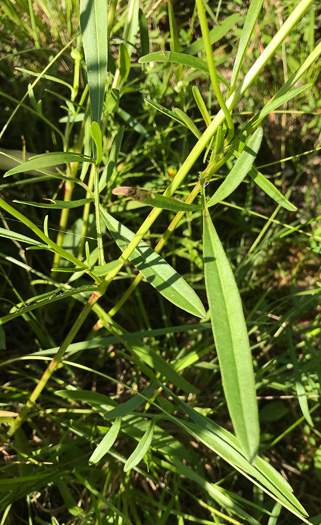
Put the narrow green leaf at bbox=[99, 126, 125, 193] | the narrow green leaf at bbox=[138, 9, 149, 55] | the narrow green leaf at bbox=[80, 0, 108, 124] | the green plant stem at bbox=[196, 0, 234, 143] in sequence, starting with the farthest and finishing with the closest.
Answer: the narrow green leaf at bbox=[138, 9, 149, 55] → the narrow green leaf at bbox=[99, 126, 125, 193] → the narrow green leaf at bbox=[80, 0, 108, 124] → the green plant stem at bbox=[196, 0, 234, 143]

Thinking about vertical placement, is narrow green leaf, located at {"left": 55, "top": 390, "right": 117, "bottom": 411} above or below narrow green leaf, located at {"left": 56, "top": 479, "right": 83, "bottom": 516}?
above

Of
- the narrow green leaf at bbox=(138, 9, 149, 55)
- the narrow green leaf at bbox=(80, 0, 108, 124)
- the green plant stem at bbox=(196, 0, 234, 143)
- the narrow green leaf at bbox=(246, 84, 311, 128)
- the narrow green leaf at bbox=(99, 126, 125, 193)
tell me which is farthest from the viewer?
the narrow green leaf at bbox=(138, 9, 149, 55)

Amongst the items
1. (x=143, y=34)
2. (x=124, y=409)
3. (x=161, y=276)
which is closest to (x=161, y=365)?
(x=124, y=409)

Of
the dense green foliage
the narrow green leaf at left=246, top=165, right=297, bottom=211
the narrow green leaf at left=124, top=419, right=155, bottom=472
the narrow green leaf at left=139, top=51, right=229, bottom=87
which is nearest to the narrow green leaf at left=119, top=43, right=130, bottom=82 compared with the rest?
the dense green foliage

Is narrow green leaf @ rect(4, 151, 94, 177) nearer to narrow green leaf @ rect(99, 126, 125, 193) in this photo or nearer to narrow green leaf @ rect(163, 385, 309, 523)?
narrow green leaf @ rect(99, 126, 125, 193)

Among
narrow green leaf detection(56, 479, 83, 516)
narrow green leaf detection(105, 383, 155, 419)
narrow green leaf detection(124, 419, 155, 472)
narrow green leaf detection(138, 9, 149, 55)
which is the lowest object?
narrow green leaf detection(56, 479, 83, 516)

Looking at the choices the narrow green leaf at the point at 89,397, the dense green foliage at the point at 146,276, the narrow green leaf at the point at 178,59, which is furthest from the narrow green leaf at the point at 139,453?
the narrow green leaf at the point at 178,59

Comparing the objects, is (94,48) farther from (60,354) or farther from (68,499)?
(68,499)

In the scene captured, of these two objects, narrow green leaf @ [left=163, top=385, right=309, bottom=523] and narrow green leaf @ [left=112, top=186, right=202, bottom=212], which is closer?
narrow green leaf @ [left=112, top=186, right=202, bottom=212]
